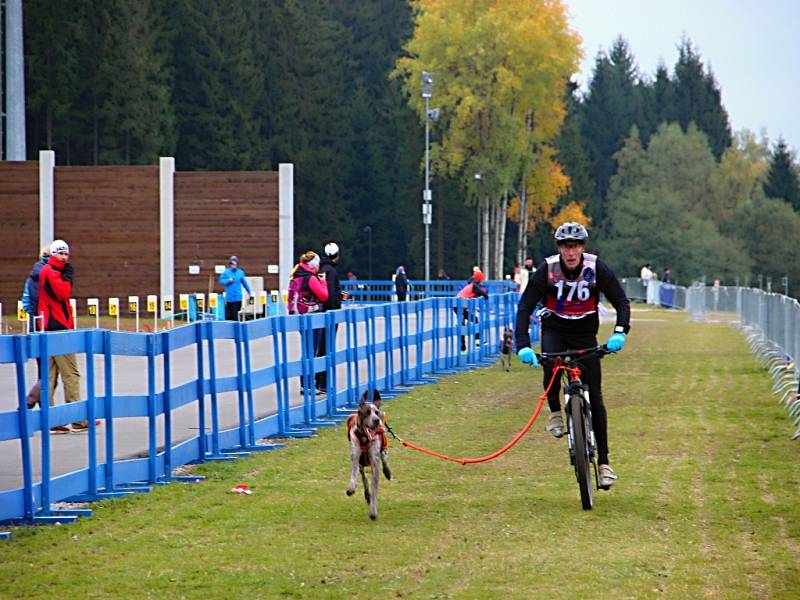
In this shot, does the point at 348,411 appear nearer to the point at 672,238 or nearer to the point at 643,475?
the point at 643,475

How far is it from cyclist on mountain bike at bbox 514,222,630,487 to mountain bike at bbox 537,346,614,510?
85 mm

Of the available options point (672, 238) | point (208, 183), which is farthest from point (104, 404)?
point (672, 238)

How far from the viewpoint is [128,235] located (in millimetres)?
53031

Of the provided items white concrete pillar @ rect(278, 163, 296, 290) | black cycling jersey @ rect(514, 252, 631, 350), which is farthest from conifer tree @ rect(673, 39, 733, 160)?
black cycling jersey @ rect(514, 252, 631, 350)

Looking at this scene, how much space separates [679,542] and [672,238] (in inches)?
4643

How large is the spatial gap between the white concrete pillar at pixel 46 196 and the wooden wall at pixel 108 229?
30 centimetres

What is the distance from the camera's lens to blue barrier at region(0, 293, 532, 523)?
11.0 meters

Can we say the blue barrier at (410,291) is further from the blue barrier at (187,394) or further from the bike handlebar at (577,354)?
the bike handlebar at (577,354)

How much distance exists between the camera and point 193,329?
47.8 ft

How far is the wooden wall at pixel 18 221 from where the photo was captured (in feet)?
171

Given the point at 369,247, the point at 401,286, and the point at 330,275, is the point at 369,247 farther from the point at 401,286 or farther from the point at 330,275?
the point at 330,275

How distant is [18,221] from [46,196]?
3.81 ft

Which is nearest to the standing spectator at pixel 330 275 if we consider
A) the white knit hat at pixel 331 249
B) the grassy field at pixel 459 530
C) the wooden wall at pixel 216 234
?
the white knit hat at pixel 331 249

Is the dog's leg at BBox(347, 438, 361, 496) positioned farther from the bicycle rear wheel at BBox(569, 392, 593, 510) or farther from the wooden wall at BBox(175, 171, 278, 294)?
the wooden wall at BBox(175, 171, 278, 294)
